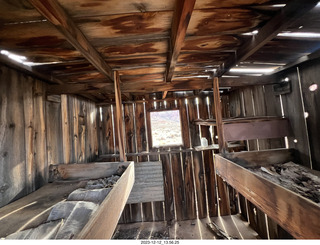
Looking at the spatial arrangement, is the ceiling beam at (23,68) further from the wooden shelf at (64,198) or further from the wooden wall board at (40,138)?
the wooden shelf at (64,198)

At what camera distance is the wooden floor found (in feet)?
11.0

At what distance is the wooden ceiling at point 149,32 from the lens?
0.98m

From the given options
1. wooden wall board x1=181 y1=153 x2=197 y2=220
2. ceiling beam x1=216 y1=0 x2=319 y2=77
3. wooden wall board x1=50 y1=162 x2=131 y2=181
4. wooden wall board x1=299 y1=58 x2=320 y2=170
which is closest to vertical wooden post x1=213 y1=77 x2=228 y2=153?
ceiling beam x1=216 y1=0 x2=319 y2=77

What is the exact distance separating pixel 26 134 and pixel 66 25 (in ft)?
4.93

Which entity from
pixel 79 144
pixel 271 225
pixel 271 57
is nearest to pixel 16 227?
pixel 79 144

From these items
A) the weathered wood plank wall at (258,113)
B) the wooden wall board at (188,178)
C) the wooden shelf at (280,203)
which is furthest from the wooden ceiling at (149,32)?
the wooden wall board at (188,178)

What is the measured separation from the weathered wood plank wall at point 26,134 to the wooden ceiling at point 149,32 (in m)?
0.31

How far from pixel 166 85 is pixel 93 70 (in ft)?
3.55

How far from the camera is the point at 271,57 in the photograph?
1979 mm

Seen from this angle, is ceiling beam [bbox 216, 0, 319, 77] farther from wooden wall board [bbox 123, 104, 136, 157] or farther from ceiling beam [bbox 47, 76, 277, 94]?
wooden wall board [bbox 123, 104, 136, 157]

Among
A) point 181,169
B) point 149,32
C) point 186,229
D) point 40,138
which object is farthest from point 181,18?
point 186,229

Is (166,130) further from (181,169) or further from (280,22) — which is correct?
(280,22)

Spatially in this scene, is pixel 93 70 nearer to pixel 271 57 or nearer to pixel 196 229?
pixel 271 57

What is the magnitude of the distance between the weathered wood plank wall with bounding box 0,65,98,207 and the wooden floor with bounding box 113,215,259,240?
247 cm
